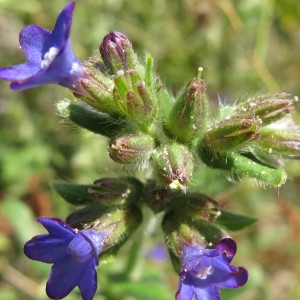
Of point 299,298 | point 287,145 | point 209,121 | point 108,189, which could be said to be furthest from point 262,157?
point 299,298

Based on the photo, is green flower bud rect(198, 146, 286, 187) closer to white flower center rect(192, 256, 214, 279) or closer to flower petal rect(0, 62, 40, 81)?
white flower center rect(192, 256, 214, 279)

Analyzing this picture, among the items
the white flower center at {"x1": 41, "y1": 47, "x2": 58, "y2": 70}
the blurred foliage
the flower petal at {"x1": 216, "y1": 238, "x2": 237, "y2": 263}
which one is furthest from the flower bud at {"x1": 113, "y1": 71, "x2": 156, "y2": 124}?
the blurred foliage

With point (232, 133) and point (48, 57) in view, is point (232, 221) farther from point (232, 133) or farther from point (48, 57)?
point (48, 57)

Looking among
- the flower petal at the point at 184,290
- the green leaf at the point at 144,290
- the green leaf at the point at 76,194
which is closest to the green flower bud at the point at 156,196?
the green leaf at the point at 76,194

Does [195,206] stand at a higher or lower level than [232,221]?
higher

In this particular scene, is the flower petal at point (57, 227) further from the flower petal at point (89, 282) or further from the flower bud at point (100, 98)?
the flower bud at point (100, 98)

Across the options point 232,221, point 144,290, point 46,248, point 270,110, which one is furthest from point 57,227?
point 144,290

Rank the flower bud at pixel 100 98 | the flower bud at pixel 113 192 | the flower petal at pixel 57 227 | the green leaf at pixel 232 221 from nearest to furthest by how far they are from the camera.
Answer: the flower petal at pixel 57 227, the flower bud at pixel 100 98, the flower bud at pixel 113 192, the green leaf at pixel 232 221

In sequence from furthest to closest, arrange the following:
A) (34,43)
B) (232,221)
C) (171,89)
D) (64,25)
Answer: (171,89) < (232,221) < (34,43) < (64,25)
